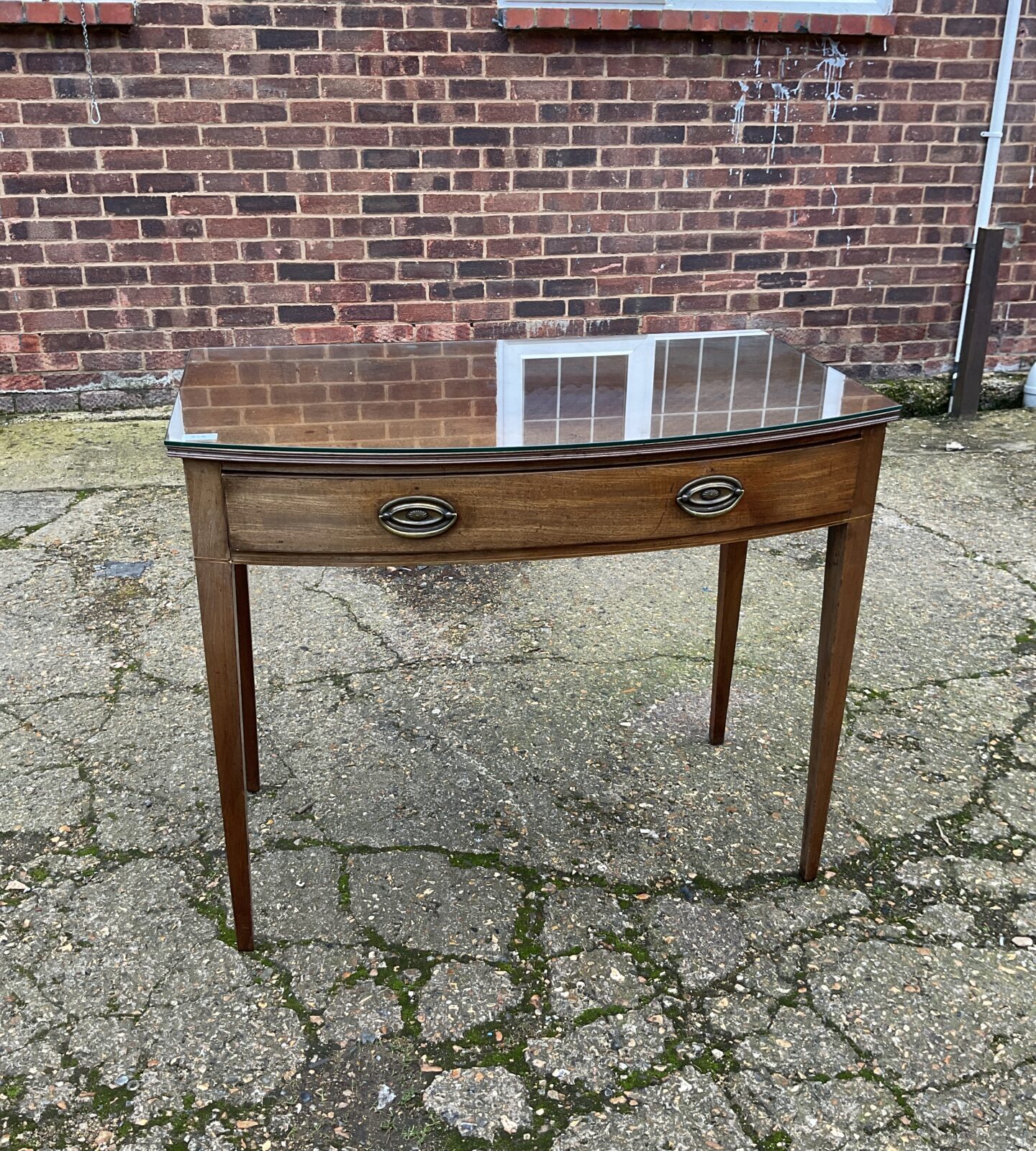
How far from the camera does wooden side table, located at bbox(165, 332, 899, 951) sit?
58.7 inches

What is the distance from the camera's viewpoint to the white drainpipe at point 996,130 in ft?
14.0

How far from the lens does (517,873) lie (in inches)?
78.6

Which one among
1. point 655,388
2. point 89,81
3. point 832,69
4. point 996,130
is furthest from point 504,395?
point 996,130

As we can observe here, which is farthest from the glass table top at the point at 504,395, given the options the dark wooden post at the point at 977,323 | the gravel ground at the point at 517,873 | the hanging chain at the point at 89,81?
the dark wooden post at the point at 977,323

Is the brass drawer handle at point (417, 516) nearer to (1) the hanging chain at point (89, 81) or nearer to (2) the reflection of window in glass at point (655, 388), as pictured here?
(2) the reflection of window in glass at point (655, 388)

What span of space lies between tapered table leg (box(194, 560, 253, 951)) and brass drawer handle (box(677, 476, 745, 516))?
0.66m

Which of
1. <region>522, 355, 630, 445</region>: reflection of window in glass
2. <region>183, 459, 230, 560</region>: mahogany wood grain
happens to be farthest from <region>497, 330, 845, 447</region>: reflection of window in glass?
<region>183, 459, 230, 560</region>: mahogany wood grain

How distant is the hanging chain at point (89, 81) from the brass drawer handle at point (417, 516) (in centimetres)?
317

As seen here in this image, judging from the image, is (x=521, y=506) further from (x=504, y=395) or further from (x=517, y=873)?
(x=517, y=873)

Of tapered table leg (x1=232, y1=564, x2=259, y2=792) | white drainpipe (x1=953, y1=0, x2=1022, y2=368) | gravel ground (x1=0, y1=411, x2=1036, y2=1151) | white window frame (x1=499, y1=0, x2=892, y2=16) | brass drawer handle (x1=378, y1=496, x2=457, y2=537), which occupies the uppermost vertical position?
white window frame (x1=499, y1=0, x2=892, y2=16)

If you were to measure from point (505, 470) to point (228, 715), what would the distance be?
22.8 inches

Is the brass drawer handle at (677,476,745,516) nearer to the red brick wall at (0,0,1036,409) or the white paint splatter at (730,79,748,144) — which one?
the red brick wall at (0,0,1036,409)

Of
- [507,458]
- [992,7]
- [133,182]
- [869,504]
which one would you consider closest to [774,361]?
[869,504]

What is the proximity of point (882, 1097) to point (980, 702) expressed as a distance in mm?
1241
